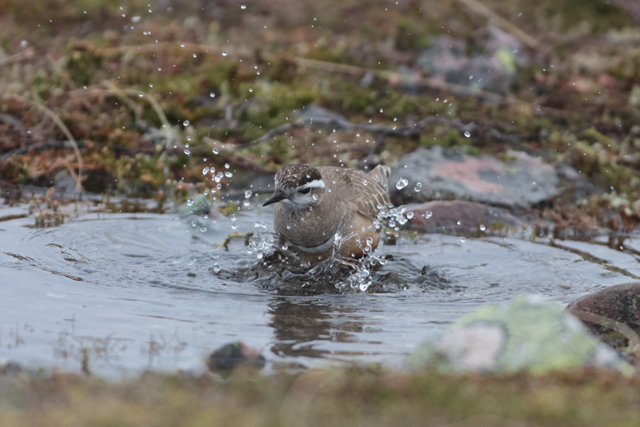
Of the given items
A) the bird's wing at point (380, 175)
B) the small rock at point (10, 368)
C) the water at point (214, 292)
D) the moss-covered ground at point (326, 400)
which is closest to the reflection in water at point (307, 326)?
the water at point (214, 292)

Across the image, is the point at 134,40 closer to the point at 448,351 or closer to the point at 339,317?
the point at 339,317

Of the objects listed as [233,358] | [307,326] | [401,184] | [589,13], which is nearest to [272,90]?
[401,184]

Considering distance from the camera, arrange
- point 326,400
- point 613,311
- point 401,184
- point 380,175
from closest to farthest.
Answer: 1. point 326,400
2. point 613,311
3. point 380,175
4. point 401,184

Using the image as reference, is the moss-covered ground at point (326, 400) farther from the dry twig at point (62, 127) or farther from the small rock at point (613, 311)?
the dry twig at point (62, 127)

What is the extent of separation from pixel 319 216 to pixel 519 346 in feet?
13.6

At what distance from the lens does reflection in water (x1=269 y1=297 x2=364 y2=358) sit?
6500mm

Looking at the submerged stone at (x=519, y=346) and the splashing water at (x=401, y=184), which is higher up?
the splashing water at (x=401, y=184)

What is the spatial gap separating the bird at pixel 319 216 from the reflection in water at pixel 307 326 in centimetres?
130

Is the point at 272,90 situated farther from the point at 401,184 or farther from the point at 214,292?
the point at 214,292

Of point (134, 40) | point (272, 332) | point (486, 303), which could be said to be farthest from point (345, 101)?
point (272, 332)

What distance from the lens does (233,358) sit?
5.87 metres

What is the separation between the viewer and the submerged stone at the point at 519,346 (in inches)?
216

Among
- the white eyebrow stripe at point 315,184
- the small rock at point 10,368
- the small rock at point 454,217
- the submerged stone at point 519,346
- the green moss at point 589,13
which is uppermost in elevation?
the green moss at point 589,13

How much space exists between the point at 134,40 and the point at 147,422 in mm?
14590
